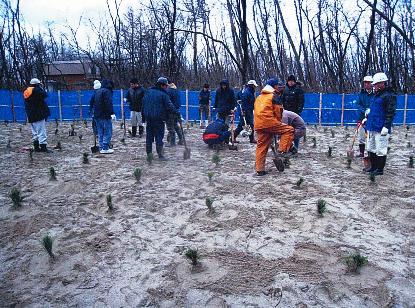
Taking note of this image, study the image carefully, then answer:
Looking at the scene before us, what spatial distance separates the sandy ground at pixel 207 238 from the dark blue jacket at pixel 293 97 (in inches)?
88.5

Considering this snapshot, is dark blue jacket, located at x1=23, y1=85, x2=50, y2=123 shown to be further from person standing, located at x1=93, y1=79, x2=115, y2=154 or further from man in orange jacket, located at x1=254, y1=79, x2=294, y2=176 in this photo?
man in orange jacket, located at x1=254, y1=79, x2=294, y2=176

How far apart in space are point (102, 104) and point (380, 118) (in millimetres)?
6350

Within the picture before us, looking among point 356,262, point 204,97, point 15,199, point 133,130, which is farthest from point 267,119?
point 204,97

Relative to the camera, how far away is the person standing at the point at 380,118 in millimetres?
6618

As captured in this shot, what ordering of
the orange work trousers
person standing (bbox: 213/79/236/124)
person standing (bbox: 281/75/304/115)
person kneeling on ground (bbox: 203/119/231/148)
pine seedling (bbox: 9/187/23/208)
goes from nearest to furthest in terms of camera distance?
1. pine seedling (bbox: 9/187/23/208)
2. the orange work trousers
3. person standing (bbox: 281/75/304/115)
4. person kneeling on ground (bbox: 203/119/231/148)
5. person standing (bbox: 213/79/236/124)

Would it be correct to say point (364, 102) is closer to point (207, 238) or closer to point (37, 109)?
point (207, 238)

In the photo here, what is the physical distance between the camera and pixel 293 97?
9180 mm

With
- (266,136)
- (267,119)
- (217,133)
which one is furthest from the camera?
(217,133)

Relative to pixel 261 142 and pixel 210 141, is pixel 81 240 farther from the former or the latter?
pixel 210 141

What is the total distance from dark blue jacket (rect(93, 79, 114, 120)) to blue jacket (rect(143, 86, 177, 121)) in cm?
143

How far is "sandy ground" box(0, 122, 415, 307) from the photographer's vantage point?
11.1 ft

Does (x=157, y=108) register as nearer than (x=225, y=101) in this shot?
Yes

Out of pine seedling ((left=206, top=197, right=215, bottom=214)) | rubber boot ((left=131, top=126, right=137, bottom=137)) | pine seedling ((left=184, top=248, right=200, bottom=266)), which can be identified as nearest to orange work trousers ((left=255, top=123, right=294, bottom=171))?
pine seedling ((left=206, top=197, right=215, bottom=214))

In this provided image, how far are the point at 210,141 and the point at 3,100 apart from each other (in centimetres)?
1363
